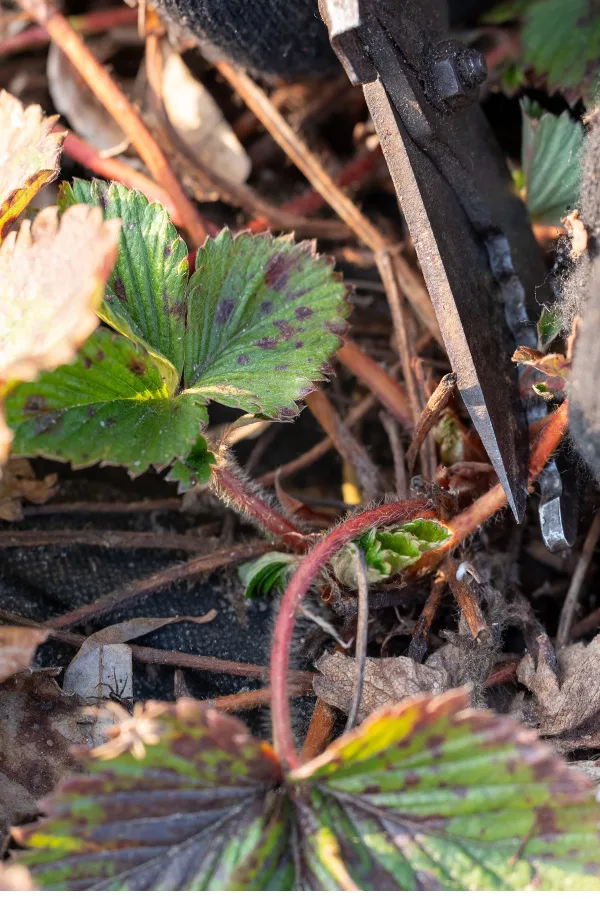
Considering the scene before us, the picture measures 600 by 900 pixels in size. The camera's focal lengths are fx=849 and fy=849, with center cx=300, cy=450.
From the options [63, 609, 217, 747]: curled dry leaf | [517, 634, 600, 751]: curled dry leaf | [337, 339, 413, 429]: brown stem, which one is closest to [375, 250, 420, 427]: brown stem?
[337, 339, 413, 429]: brown stem

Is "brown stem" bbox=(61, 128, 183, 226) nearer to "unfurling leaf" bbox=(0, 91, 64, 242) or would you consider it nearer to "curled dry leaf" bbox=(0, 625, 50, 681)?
"unfurling leaf" bbox=(0, 91, 64, 242)

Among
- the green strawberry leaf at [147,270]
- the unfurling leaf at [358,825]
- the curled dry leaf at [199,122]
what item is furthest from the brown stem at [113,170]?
the unfurling leaf at [358,825]

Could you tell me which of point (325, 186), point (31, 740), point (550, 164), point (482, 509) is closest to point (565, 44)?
point (550, 164)

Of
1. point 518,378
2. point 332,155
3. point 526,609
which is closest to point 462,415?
point 518,378

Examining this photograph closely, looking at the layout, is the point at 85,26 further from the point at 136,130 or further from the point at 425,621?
the point at 425,621

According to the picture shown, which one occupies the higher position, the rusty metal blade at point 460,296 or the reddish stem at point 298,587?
the rusty metal blade at point 460,296

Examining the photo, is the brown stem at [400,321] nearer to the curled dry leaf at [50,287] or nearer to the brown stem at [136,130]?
the brown stem at [136,130]
